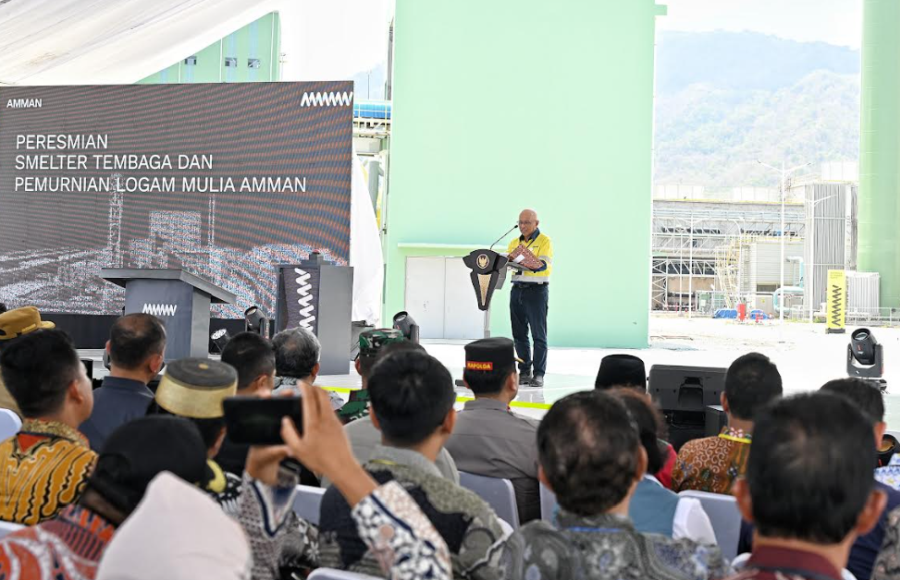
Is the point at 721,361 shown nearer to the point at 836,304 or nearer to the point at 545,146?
the point at 545,146

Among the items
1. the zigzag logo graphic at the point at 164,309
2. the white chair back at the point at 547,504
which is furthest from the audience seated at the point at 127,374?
the zigzag logo graphic at the point at 164,309

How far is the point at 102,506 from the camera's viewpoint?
4.21 feet

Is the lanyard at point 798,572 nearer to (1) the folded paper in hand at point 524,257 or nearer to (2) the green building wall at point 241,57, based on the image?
(1) the folded paper in hand at point 524,257

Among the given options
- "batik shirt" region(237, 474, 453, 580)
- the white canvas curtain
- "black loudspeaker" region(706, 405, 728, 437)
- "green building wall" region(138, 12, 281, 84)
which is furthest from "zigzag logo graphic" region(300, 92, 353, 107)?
"green building wall" region(138, 12, 281, 84)

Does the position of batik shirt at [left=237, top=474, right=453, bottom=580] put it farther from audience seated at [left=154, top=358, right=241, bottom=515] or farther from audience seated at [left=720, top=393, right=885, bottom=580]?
audience seated at [left=154, top=358, right=241, bottom=515]

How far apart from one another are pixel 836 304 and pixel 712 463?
82.5ft

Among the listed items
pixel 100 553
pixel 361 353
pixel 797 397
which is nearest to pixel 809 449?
pixel 797 397

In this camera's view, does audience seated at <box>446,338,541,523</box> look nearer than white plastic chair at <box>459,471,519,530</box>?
No

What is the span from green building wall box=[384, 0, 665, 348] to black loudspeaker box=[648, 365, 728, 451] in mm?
12046

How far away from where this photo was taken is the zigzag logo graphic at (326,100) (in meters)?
10.5

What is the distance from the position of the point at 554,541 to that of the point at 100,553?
70cm

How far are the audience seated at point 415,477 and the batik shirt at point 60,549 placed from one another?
418 millimetres

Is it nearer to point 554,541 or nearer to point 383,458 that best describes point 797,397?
point 554,541

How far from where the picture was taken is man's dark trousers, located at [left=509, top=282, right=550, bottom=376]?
7520 millimetres
